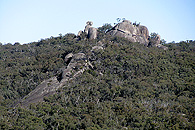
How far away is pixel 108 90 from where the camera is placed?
6200 cm

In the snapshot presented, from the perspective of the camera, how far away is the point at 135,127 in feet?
161

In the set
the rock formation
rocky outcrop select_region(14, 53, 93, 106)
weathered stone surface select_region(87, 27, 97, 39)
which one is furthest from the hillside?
the rock formation

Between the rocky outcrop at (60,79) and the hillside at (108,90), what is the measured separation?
1206 mm

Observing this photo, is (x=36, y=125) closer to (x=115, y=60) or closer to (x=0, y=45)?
(x=115, y=60)

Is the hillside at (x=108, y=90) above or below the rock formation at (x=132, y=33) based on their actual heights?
below

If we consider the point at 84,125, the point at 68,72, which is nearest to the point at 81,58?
the point at 68,72

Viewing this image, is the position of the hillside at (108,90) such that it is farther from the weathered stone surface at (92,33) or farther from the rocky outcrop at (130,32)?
the rocky outcrop at (130,32)

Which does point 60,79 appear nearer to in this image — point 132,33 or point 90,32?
point 90,32

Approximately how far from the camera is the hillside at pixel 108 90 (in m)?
49.6

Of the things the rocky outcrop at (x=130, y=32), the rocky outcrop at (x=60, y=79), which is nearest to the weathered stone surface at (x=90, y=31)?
the rocky outcrop at (x=130, y=32)

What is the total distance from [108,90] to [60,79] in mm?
12856

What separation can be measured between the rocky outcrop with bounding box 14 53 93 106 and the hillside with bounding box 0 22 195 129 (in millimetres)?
1206

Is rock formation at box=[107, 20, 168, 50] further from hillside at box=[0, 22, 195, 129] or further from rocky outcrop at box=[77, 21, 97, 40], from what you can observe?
rocky outcrop at box=[77, 21, 97, 40]

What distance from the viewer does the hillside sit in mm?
49594
